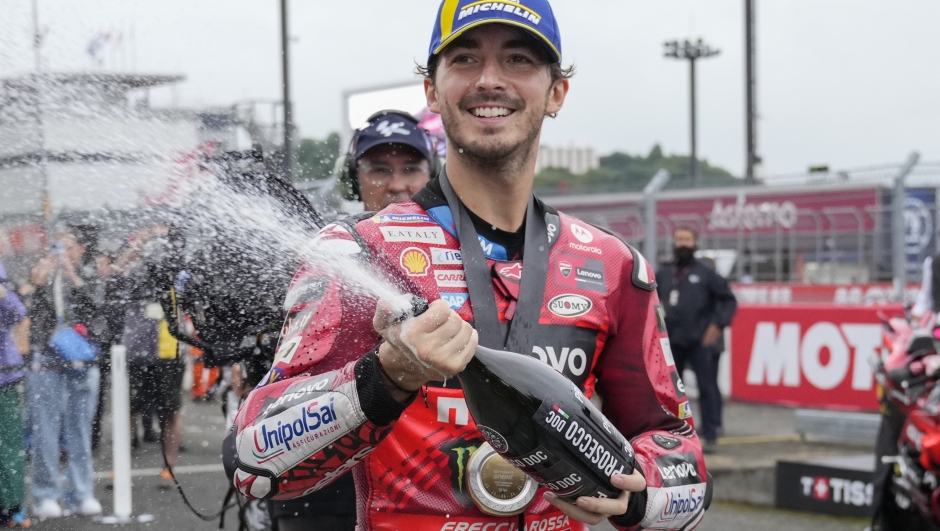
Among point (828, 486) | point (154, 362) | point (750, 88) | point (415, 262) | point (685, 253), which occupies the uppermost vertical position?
point (750, 88)

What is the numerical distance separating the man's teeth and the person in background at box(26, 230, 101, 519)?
5337mm

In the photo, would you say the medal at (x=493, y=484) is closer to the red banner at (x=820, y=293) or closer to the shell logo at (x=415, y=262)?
the shell logo at (x=415, y=262)

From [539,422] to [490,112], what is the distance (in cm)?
71

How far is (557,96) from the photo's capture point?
8.01ft

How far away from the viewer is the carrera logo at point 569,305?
7.22 feet


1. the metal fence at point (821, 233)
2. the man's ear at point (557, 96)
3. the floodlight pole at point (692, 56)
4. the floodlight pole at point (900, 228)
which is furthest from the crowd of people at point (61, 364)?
the floodlight pole at point (692, 56)

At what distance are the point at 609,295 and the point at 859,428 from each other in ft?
21.9

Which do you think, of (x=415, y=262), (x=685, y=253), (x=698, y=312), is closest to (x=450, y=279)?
(x=415, y=262)

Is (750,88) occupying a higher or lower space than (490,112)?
higher

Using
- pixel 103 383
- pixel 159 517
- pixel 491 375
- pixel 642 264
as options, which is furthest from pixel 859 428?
pixel 491 375

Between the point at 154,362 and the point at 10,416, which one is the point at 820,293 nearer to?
the point at 154,362

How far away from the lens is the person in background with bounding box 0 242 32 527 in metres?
6.54

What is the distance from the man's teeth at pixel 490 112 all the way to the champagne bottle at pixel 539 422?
585 millimetres

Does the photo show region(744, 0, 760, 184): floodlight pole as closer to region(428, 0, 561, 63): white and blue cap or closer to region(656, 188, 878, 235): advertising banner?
region(656, 188, 878, 235): advertising banner
